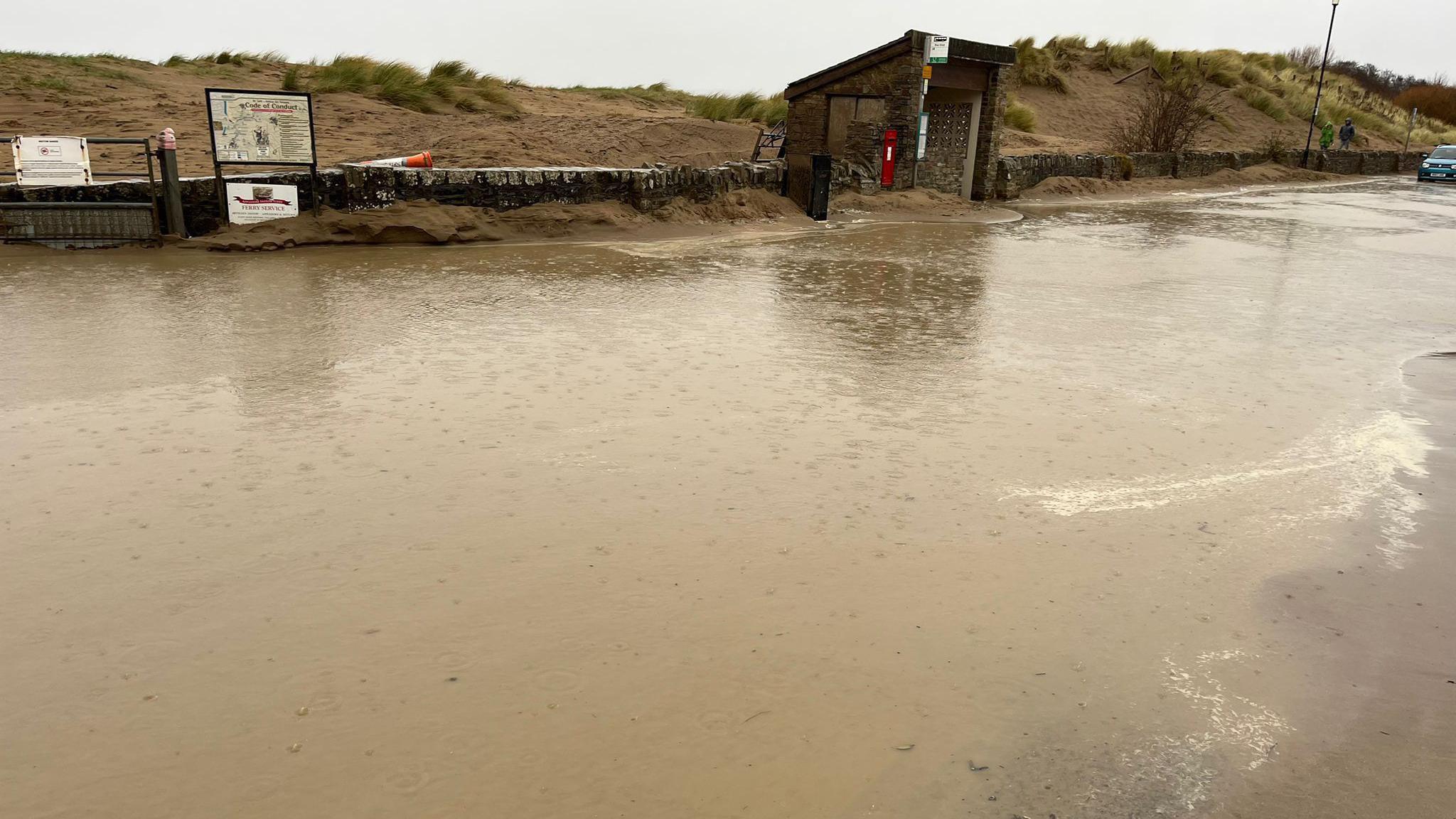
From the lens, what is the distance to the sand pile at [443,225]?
1296 centimetres

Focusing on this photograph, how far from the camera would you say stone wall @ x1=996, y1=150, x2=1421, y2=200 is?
25.7m

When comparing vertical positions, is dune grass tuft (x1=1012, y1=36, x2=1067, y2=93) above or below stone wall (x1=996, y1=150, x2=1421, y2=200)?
above

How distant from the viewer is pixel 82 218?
12359 millimetres

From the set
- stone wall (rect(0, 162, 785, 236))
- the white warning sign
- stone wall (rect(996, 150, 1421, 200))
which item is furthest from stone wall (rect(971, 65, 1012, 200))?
the white warning sign

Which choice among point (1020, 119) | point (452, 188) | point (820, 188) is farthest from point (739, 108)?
point (452, 188)

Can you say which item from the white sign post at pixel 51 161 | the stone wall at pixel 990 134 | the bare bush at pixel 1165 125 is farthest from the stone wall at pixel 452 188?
the bare bush at pixel 1165 125

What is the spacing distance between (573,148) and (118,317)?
1566cm

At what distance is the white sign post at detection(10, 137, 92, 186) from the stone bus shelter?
12.0m

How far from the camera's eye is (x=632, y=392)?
693cm

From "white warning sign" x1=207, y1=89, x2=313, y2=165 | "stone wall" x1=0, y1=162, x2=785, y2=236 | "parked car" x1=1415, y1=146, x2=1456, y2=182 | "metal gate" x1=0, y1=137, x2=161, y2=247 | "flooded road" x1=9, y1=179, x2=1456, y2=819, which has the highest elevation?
"parked car" x1=1415, y1=146, x2=1456, y2=182

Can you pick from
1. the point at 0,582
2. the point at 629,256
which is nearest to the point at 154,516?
the point at 0,582

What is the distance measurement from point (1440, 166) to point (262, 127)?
39.9m

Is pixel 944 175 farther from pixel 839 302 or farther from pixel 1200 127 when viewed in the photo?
pixel 1200 127

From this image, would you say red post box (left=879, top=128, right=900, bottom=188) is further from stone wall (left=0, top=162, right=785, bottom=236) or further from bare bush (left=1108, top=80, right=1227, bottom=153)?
bare bush (left=1108, top=80, right=1227, bottom=153)
